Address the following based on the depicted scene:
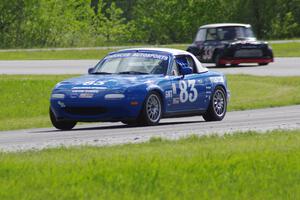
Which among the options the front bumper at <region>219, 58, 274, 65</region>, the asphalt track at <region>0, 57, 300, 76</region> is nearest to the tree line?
the asphalt track at <region>0, 57, 300, 76</region>

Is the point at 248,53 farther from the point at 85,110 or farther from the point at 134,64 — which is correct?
the point at 85,110

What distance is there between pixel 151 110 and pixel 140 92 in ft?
1.55

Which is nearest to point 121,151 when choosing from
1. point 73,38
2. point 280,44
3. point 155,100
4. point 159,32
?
point 155,100

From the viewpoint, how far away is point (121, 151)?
44.0 ft

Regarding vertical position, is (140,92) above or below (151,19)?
above

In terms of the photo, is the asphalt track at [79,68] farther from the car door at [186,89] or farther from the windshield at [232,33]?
the car door at [186,89]

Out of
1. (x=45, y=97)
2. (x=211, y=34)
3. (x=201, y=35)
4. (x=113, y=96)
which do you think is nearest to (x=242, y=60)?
(x=211, y=34)

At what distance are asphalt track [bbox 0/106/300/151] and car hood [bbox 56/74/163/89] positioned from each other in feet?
2.42

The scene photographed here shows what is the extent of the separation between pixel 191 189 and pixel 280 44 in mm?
50076

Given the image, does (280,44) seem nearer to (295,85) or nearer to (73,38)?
(73,38)

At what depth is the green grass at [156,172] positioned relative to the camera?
32.4 ft

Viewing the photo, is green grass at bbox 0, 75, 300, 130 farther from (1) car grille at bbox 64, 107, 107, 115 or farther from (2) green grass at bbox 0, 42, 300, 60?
(2) green grass at bbox 0, 42, 300, 60

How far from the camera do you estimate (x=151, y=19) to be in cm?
8088

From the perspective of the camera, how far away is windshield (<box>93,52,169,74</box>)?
19.9 metres
